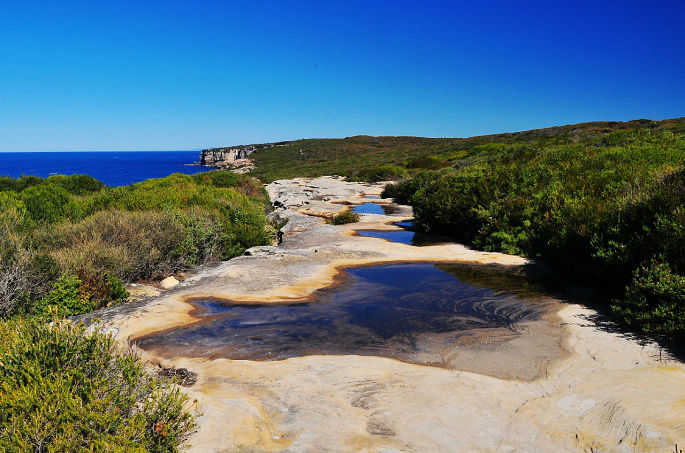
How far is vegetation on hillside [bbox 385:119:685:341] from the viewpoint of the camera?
7520 mm

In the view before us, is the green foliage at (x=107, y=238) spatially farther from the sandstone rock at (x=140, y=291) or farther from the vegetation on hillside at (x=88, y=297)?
the sandstone rock at (x=140, y=291)

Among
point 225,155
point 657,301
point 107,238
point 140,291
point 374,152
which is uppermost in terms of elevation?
point 225,155

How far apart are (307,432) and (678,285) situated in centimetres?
647

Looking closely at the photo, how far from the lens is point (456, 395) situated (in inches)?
214

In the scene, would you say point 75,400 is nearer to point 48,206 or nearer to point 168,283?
point 168,283

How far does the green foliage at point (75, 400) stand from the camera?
316 cm

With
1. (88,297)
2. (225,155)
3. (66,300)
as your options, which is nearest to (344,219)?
(88,297)

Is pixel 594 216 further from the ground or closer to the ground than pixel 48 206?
further from the ground

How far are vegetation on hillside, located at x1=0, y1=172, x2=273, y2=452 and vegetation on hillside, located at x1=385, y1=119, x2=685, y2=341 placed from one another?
7.57 m

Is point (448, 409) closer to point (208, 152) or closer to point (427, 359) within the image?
point (427, 359)

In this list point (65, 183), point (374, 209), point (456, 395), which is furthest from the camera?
point (374, 209)

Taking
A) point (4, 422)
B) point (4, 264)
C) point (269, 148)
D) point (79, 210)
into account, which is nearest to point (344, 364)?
point (4, 422)

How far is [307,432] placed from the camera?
15.0 ft

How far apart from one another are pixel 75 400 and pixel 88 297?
267 inches
